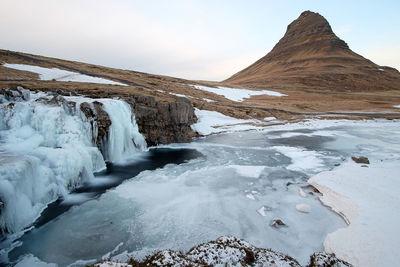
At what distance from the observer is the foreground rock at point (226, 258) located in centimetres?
359

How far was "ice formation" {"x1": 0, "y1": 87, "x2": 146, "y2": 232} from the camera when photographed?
7367 millimetres

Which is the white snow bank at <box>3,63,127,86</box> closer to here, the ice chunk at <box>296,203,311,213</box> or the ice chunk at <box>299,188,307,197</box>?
the ice chunk at <box>299,188,307,197</box>

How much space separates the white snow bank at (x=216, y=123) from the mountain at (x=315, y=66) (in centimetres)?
6032

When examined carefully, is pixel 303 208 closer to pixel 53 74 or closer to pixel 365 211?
pixel 365 211

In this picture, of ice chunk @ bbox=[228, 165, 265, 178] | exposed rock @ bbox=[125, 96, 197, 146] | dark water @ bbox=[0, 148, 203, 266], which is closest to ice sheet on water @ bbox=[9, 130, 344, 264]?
ice chunk @ bbox=[228, 165, 265, 178]

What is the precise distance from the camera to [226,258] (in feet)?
12.6

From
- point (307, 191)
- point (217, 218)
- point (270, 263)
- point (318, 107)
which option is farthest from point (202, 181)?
point (318, 107)

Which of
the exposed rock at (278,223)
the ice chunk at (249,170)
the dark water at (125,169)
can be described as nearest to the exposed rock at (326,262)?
the exposed rock at (278,223)

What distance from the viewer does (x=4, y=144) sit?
32.8 ft

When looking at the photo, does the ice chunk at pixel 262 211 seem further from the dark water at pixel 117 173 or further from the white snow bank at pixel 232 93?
the white snow bank at pixel 232 93

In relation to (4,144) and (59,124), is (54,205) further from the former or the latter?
(59,124)

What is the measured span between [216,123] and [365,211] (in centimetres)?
2386

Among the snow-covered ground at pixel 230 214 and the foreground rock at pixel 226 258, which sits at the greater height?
the foreground rock at pixel 226 258

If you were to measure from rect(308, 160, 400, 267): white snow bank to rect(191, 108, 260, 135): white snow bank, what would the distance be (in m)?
17.7
